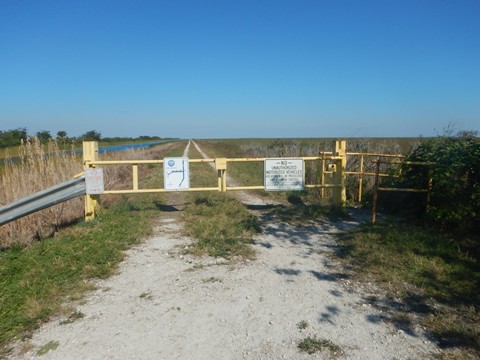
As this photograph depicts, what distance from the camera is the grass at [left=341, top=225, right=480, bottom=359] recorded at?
128 inches

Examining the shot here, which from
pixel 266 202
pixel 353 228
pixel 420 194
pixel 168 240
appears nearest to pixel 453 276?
pixel 353 228

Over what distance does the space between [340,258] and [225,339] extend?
2659mm

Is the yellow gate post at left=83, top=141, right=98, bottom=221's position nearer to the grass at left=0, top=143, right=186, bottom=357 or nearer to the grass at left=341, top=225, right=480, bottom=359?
the grass at left=0, top=143, right=186, bottom=357

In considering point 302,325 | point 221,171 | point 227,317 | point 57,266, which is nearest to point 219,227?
point 221,171

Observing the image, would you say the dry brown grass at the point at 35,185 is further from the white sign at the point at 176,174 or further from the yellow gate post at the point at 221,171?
the yellow gate post at the point at 221,171

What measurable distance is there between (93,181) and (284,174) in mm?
4373

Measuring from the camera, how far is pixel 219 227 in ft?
21.7

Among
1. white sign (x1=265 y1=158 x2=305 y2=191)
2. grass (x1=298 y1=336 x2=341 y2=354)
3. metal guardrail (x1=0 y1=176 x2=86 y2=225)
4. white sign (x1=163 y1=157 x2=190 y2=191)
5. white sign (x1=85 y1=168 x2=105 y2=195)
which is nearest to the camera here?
grass (x1=298 y1=336 x2=341 y2=354)

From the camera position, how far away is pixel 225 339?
10.1ft

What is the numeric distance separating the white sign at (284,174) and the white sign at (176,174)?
198cm

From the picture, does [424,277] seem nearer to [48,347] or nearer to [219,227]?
[219,227]

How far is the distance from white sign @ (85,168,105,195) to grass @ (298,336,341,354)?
18.5 ft

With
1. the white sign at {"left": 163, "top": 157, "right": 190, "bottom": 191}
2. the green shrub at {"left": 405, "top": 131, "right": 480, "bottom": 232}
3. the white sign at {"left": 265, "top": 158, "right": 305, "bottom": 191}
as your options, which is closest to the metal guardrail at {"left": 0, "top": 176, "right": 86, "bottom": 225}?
the white sign at {"left": 163, "top": 157, "right": 190, "bottom": 191}

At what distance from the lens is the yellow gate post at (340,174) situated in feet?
27.1
